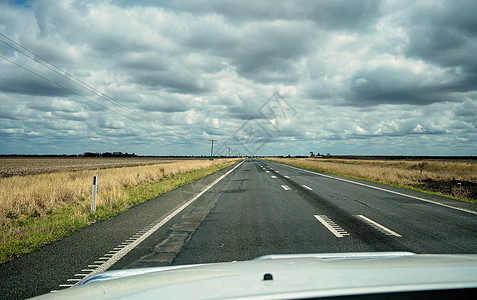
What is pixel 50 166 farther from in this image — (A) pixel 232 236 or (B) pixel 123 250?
(A) pixel 232 236

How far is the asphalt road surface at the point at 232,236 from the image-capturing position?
466 cm

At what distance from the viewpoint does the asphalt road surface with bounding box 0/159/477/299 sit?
4.66 meters

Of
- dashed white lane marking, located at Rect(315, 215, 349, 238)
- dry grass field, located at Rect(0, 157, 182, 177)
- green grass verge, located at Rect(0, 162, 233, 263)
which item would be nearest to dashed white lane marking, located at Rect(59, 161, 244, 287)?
green grass verge, located at Rect(0, 162, 233, 263)

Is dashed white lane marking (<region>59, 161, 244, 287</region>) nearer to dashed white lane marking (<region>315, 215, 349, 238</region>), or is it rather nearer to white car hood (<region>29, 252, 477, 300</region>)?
white car hood (<region>29, 252, 477, 300</region>)

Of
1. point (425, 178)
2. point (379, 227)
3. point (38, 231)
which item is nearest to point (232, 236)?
point (379, 227)

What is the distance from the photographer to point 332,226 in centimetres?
717

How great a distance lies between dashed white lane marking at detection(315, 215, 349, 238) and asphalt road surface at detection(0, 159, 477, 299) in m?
0.02

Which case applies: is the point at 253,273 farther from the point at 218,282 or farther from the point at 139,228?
the point at 139,228

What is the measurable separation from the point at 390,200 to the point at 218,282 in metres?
11.2

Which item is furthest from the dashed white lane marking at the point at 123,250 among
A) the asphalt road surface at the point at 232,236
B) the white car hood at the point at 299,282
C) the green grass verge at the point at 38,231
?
the white car hood at the point at 299,282

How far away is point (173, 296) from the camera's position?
1661 mm

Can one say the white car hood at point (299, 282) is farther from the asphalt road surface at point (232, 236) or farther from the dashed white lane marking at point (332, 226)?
the dashed white lane marking at point (332, 226)

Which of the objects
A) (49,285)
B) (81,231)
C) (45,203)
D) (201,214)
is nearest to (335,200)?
(201,214)

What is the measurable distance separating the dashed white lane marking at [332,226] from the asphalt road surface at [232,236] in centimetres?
2
